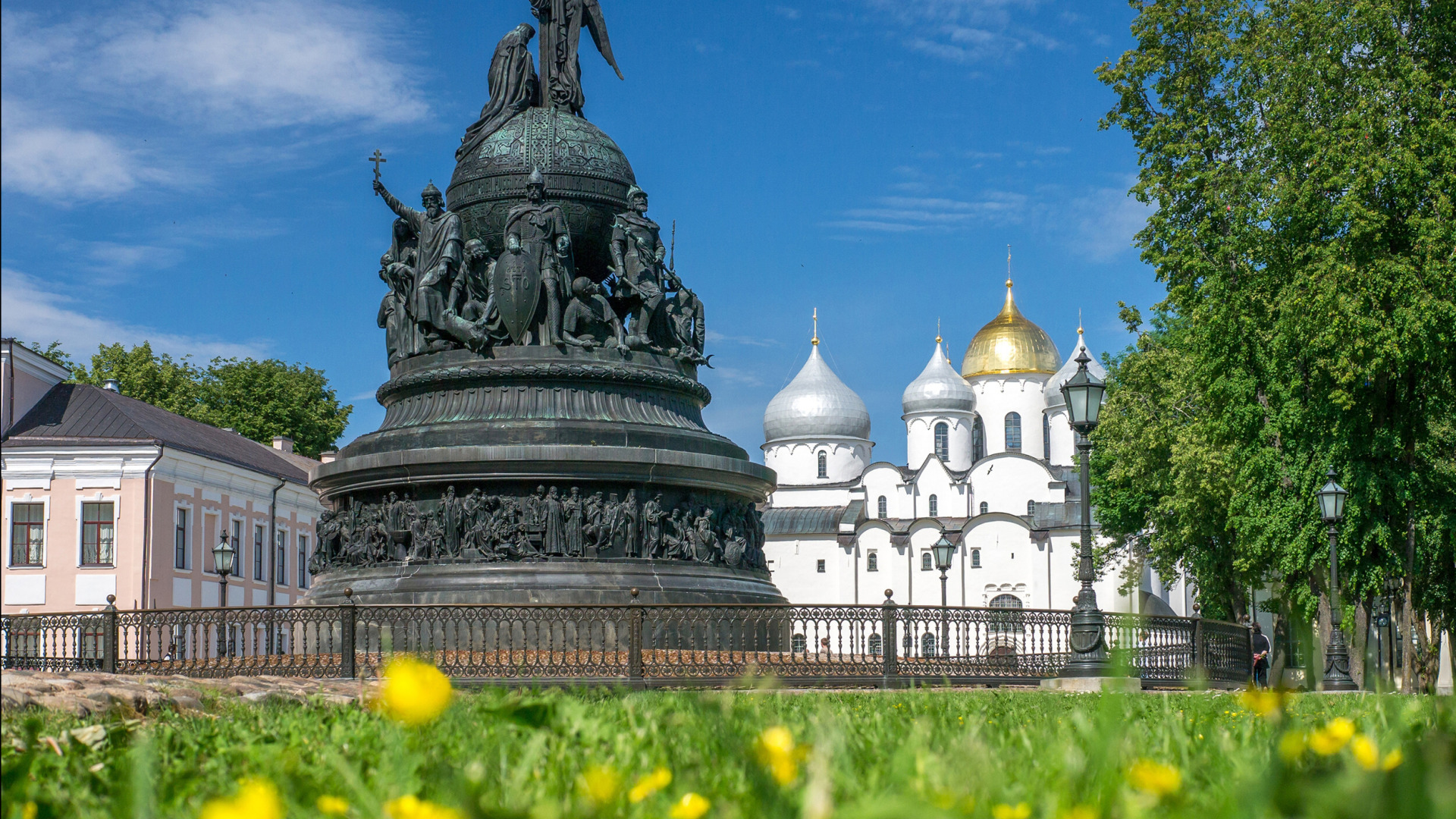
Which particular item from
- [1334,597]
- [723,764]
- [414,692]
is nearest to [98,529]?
[1334,597]

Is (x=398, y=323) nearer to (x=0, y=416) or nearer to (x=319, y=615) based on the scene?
(x=319, y=615)

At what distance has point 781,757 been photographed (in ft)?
7.16

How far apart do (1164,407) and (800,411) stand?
58.0 meters

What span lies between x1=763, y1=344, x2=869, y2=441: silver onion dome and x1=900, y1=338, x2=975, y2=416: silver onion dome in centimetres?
320

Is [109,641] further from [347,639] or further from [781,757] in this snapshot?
[781,757]

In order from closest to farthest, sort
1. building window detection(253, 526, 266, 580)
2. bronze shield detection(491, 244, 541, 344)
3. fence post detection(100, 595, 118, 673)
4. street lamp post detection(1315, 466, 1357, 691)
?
fence post detection(100, 595, 118, 673) < bronze shield detection(491, 244, 541, 344) < street lamp post detection(1315, 466, 1357, 691) < building window detection(253, 526, 266, 580)

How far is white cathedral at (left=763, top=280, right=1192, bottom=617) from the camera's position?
74.8 m

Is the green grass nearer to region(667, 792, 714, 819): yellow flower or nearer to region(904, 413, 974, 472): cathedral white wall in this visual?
region(667, 792, 714, 819): yellow flower

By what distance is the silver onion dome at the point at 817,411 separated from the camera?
91.4 m

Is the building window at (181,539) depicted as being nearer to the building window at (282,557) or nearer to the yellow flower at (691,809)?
the building window at (282,557)

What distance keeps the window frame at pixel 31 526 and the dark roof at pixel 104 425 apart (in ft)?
5.23

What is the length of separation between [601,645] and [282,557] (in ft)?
116

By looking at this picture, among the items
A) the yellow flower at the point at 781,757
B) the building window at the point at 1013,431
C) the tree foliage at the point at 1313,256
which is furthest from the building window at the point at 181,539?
the building window at the point at 1013,431

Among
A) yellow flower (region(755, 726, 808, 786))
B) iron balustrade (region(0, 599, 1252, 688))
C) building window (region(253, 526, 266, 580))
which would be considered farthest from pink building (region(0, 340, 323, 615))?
yellow flower (region(755, 726, 808, 786))
